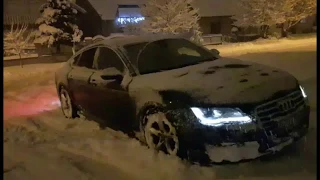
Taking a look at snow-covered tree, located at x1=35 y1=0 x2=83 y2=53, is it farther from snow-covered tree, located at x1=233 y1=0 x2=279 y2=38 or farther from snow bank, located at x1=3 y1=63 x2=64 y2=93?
snow-covered tree, located at x1=233 y1=0 x2=279 y2=38

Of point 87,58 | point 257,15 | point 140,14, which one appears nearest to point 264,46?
point 257,15

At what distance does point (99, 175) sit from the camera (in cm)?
262

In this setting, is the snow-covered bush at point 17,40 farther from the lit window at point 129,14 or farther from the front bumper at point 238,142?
the front bumper at point 238,142

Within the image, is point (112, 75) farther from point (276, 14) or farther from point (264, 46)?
point (276, 14)

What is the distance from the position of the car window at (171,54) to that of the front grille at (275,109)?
0.52 meters

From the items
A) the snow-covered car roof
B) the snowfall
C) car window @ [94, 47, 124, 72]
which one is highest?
the snow-covered car roof

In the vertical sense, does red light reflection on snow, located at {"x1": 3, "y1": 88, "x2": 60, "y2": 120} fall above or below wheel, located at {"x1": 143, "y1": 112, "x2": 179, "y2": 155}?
above

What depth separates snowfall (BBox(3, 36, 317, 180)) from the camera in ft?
8.34

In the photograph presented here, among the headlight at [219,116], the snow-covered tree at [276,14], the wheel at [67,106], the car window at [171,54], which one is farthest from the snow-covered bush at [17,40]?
the snow-covered tree at [276,14]

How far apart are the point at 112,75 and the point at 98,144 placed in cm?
46

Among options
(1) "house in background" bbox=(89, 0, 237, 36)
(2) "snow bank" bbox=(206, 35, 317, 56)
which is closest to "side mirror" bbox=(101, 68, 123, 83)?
(1) "house in background" bbox=(89, 0, 237, 36)

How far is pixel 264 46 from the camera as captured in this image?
8.96 ft

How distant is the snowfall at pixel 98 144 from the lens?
2.54 m

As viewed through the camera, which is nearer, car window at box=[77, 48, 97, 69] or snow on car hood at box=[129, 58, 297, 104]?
snow on car hood at box=[129, 58, 297, 104]
